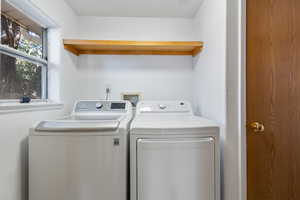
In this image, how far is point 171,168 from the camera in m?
1.44

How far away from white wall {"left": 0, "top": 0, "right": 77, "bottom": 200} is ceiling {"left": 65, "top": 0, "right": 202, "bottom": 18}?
0.63ft

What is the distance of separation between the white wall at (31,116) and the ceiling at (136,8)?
0.19m

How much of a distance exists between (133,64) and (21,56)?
4.34 feet

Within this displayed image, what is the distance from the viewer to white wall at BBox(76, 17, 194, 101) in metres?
2.60

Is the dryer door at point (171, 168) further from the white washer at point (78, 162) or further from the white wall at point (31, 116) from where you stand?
the white wall at point (31, 116)

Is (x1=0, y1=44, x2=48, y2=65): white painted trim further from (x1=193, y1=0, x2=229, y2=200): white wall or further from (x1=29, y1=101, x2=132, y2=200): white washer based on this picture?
(x1=193, y1=0, x2=229, y2=200): white wall

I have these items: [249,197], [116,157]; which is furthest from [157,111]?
[249,197]

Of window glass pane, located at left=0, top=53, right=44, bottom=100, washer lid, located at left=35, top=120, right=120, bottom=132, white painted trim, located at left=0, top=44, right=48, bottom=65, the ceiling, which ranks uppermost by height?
the ceiling

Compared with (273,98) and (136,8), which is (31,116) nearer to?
(136,8)

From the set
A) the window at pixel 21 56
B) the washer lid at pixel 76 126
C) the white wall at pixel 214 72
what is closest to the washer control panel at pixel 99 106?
the window at pixel 21 56

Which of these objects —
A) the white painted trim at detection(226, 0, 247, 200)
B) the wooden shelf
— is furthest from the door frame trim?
the wooden shelf

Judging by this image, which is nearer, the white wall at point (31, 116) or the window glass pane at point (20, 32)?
the white wall at point (31, 116)

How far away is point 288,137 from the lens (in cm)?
124

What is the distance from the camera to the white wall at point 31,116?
1322 millimetres
